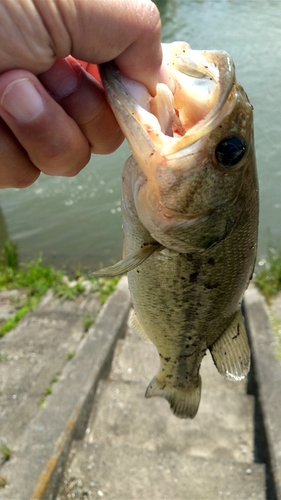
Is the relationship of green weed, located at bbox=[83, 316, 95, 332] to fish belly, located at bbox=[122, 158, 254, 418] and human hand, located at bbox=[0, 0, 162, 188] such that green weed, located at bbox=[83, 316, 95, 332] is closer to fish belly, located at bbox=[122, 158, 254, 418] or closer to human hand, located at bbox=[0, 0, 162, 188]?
fish belly, located at bbox=[122, 158, 254, 418]

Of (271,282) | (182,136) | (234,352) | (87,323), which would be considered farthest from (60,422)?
(271,282)

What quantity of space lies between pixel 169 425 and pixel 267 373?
103cm

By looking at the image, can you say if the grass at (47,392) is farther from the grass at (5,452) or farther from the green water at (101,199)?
the green water at (101,199)

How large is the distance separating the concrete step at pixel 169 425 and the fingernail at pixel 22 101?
3.11 metres

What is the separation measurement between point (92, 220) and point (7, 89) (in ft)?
27.9

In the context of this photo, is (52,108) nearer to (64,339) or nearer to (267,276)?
(64,339)

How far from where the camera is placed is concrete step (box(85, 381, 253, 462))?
13.0 ft

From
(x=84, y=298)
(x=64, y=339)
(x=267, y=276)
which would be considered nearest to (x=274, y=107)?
(x=267, y=276)

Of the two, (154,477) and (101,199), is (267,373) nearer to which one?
(154,477)

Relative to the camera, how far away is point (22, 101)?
133 centimetres

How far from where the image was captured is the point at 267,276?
19.7 feet

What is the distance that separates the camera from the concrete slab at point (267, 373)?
3447 mm

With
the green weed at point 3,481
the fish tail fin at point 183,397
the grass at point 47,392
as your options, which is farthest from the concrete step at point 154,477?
the fish tail fin at point 183,397

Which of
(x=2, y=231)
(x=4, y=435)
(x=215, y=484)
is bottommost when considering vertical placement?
(x=2, y=231)
